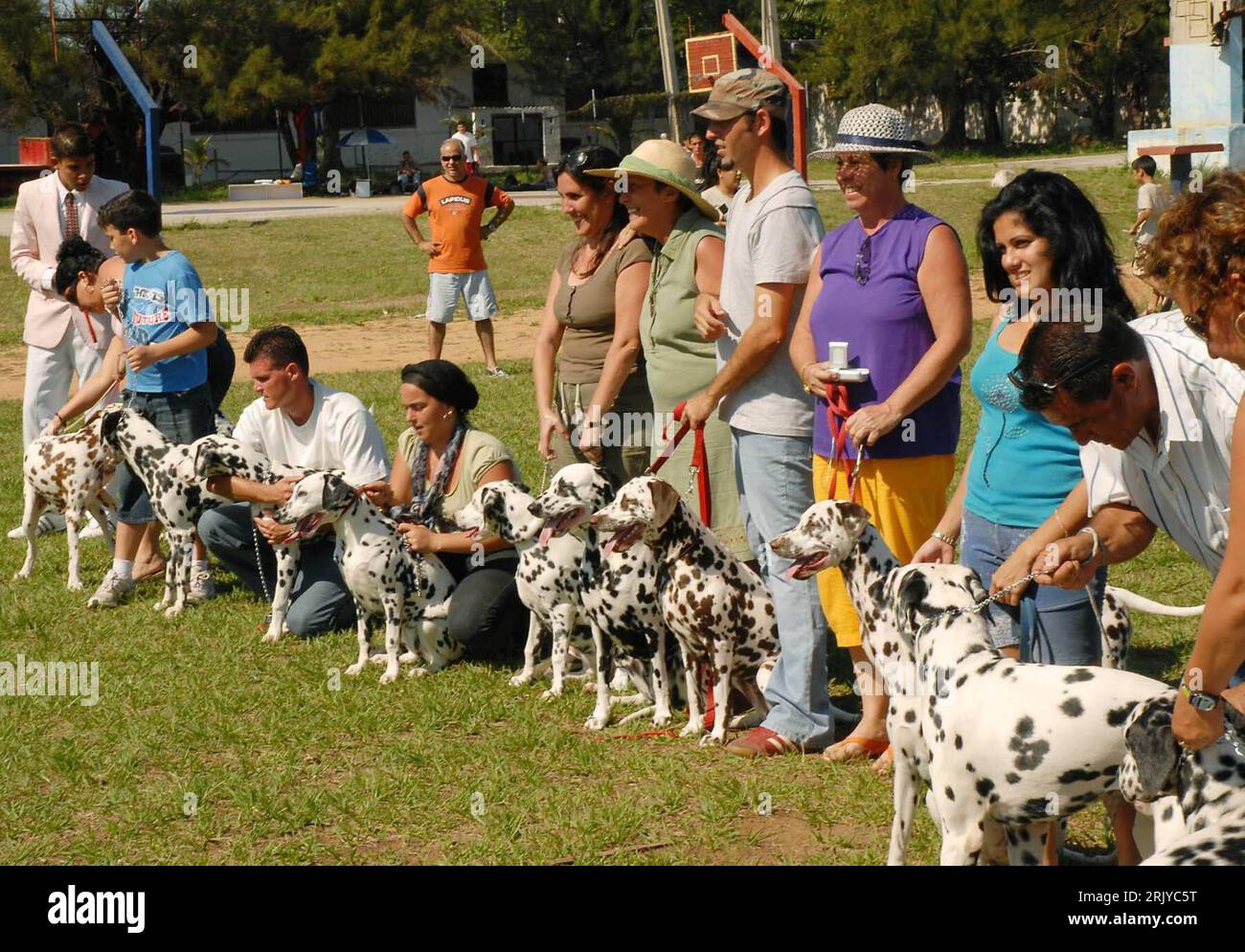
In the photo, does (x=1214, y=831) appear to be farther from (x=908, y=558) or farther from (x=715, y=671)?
(x=715, y=671)

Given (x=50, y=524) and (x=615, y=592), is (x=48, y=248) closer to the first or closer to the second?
(x=50, y=524)

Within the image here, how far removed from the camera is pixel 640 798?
5.48 metres

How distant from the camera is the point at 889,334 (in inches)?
209

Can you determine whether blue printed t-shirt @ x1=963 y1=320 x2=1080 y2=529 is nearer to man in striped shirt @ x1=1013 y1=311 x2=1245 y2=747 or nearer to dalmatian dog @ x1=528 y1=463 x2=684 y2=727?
man in striped shirt @ x1=1013 y1=311 x2=1245 y2=747

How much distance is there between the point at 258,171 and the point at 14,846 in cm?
5055

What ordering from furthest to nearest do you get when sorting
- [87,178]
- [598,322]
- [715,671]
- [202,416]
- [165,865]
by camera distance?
[87,178] → [202,416] → [598,322] → [715,671] → [165,865]

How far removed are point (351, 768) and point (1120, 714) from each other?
3.19m

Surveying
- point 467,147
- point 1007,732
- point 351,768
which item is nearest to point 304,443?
Answer: point 351,768

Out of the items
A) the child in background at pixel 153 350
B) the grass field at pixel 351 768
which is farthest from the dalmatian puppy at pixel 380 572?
the child in background at pixel 153 350

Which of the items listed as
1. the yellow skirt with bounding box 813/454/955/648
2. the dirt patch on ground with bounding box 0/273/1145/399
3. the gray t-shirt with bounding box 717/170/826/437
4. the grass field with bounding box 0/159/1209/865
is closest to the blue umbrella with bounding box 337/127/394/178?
the dirt patch on ground with bounding box 0/273/1145/399

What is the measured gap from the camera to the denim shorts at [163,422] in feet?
27.9

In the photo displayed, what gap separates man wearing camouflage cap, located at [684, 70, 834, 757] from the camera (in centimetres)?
562

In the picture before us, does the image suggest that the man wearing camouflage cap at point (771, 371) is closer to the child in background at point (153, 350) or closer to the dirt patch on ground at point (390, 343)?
the child in background at point (153, 350)
